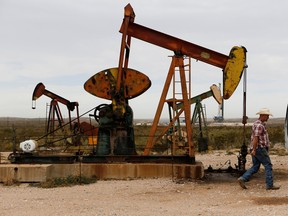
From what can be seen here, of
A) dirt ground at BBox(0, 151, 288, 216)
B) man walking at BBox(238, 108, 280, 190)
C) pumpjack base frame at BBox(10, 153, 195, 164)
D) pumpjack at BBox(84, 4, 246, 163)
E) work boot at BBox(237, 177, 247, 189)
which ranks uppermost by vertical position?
pumpjack at BBox(84, 4, 246, 163)

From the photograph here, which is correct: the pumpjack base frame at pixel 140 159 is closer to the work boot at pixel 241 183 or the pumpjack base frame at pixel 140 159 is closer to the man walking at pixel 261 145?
the work boot at pixel 241 183

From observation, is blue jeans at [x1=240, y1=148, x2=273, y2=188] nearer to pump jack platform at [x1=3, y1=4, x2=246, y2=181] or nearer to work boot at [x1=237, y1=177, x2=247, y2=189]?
work boot at [x1=237, y1=177, x2=247, y2=189]

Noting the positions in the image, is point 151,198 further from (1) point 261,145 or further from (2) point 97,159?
(2) point 97,159

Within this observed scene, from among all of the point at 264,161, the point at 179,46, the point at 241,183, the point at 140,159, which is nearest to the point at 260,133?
the point at 264,161

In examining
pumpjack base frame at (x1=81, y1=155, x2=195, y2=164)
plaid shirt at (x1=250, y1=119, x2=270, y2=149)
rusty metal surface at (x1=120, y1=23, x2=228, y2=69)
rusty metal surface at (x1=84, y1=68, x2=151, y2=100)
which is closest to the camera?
plaid shirt at (x1=250, y1=119, x2=270, y2=149)

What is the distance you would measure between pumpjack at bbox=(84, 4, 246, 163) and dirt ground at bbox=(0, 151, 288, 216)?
116cm

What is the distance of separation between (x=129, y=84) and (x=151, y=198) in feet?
11.5

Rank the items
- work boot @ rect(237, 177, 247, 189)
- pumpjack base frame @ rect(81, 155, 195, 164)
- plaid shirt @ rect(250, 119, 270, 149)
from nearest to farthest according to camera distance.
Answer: plaid shirt @ rect(250, 119, 270, 149)
work boot @ rect(237, 177, 247, 189)
pumpjack base frame @ rect(81, 155, 195, 164)

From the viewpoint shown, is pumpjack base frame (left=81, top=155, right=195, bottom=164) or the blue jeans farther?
pumpjack base frame (left=81, top=155, right=195, bottom=164)

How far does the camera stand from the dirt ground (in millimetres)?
5816

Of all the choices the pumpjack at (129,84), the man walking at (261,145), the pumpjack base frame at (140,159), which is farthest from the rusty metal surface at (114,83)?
the man walking at (261,145)

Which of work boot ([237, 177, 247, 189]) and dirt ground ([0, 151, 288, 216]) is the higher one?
work boot ([237, 177, 247, 189])

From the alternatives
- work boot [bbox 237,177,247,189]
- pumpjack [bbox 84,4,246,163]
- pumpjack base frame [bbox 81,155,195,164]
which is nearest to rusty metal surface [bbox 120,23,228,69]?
pumpjack [bbox 84,4,246,163]

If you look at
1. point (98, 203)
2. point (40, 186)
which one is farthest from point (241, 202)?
point (40, 186)
